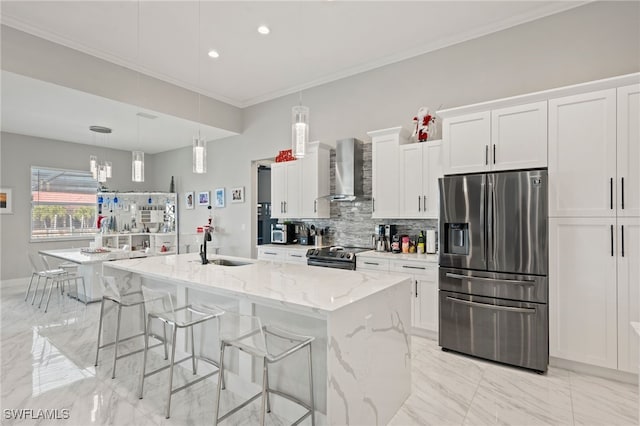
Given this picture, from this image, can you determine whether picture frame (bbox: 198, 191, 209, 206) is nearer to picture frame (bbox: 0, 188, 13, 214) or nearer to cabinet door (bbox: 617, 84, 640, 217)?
picture frame (bbox: 0, 188, 13, 214)

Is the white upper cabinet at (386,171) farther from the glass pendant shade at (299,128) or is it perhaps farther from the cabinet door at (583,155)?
the glass pendant shade at (299,128)

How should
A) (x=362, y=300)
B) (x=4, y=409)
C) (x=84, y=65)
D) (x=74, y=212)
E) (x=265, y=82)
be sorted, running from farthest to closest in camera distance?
1. (x=74, y=212)
2. (x=265, y=82)
3. (x=84, y=65)
4. (x=4, y=409)
5. (x=362, y=300)

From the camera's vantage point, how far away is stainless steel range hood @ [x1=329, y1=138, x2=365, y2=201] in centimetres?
422

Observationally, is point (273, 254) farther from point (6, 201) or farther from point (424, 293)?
point (6, 201)

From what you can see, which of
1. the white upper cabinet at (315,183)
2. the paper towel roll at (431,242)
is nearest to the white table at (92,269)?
the white upper cabinet at (315,183)

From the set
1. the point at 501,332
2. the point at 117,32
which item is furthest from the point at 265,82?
the point at 501,332

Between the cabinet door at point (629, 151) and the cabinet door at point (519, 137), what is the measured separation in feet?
1.63

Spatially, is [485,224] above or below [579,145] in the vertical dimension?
below

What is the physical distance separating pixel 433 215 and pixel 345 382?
239cm

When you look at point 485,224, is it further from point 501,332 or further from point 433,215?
point 501,332

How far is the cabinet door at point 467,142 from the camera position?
310cm

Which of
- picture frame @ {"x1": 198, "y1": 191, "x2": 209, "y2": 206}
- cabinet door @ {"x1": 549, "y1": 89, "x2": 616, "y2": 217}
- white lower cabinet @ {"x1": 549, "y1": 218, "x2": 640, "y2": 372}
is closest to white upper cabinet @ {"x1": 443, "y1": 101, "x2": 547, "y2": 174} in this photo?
cabinet door @ {"x1": 549, "y1": 89, "x2": 616, "y2": 217}

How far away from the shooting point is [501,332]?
288 cm

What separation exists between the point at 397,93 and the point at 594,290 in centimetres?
297
